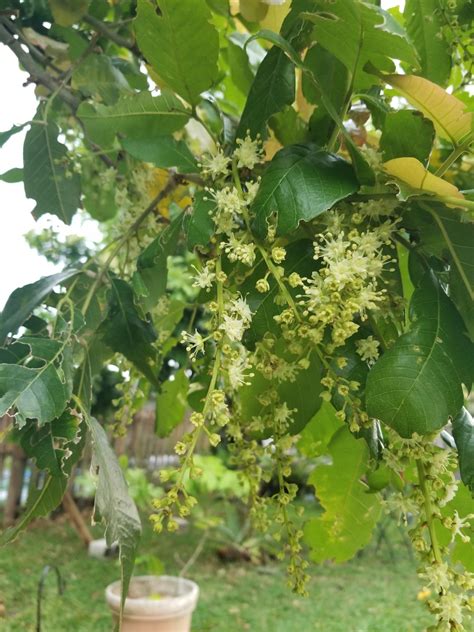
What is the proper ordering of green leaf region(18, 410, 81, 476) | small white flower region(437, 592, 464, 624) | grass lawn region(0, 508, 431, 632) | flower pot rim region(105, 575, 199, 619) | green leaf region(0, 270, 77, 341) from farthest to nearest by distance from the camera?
1. grass lawn region(0, 508, 431, 632)
2. flower pot rim region(105, 575, 199, 619)
3. green leaf region(0, 270, 77, 341)
4. green leaf region(18, 410, 81, 476)
5. small white flower region(437, 592, 464, 624)

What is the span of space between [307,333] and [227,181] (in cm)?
17

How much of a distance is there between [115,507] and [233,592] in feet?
9.00

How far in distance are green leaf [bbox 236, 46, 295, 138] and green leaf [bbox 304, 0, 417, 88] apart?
0.05 metres

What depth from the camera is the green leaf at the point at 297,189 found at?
16.8 inches

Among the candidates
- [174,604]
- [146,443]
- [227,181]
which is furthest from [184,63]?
[146,443]

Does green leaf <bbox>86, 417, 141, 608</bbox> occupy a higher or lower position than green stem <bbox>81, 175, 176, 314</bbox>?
lower

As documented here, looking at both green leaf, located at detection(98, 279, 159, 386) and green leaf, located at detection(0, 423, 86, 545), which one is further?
green leaf, located at detection(98, 279, 159, 386)

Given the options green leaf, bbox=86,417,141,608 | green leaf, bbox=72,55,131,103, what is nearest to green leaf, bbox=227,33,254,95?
green leaf, bbox=72,55,131,103

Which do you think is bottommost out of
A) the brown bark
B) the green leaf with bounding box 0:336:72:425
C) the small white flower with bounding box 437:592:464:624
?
the brown bark

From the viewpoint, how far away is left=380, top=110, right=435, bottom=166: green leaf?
1.52 feet

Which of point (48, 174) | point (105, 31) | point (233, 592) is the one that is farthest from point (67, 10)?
point (233, 592)

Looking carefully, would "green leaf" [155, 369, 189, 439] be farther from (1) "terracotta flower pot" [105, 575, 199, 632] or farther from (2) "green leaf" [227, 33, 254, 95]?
(1) "terracotta flower pot" [105, 575, 199, 632]

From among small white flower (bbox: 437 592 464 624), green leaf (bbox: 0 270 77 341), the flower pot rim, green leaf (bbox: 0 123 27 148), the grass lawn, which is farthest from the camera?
the grass lawn

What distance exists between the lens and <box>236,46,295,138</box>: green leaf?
0.50m
